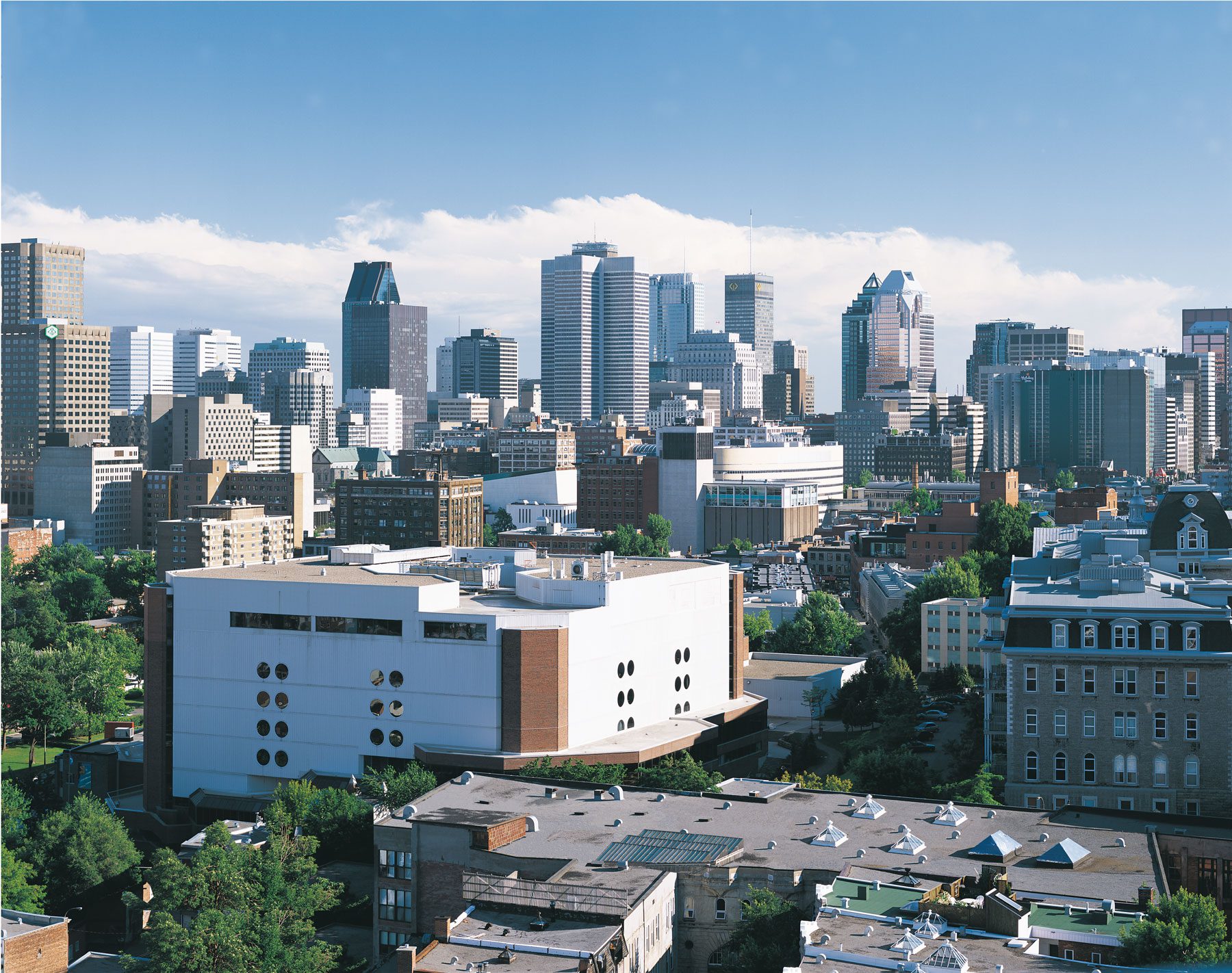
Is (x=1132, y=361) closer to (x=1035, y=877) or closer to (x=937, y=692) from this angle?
(x=937, y=692)

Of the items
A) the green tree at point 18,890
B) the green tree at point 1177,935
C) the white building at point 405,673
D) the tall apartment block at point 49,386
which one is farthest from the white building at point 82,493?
the green tree at point 1177,935

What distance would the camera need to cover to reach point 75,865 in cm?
3612

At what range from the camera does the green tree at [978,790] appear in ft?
107

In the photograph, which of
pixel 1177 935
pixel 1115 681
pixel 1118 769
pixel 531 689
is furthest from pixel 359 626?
pixel 1177 935

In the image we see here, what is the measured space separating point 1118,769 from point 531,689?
555 inches

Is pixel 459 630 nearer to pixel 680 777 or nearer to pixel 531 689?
pixel 531 689

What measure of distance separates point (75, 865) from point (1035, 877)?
21.9 metres

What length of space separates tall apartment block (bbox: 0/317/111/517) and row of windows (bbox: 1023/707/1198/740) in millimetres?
109194

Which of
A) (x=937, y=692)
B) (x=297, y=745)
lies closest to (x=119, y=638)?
(x=297, y=745)

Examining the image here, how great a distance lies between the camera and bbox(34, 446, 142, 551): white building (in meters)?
122

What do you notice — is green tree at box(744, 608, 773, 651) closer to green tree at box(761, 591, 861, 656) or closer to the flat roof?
green tree at box(761, 591, 861, 656)

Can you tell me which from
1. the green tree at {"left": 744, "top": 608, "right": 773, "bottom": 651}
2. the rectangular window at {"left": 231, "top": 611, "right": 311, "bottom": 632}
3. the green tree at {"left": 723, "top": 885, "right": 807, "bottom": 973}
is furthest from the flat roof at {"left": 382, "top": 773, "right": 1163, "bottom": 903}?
the green tree at {"left": 744, "top": 608, "right": 773, "bottom": 651}

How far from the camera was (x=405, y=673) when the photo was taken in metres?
41.3

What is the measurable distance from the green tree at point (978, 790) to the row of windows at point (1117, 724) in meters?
1.31
